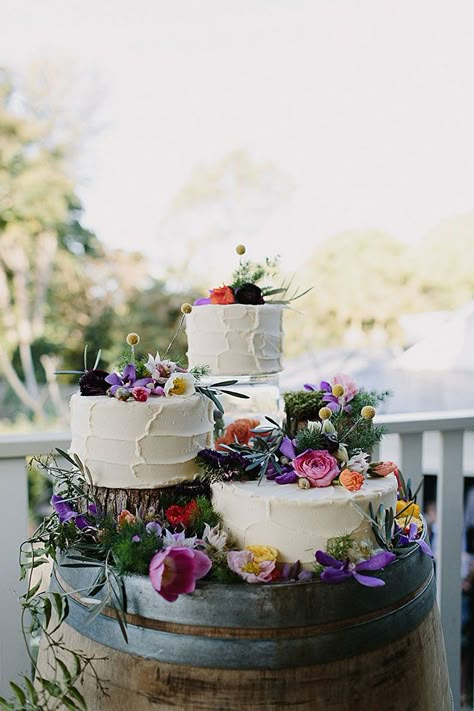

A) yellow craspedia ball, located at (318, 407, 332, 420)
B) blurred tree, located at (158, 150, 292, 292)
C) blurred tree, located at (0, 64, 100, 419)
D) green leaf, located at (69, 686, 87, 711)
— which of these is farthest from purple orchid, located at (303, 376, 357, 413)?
blurred tree, located at (158, 150, 292, 292)

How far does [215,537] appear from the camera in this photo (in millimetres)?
745

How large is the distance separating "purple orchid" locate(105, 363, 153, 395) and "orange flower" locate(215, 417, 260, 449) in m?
0.20

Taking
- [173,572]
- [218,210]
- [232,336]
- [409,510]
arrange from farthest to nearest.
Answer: [218,210]
[232,336]
[409,510]
[173,572]

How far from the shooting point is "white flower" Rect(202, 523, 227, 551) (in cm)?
74

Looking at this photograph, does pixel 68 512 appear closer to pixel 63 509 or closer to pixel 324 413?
pixel 63 509

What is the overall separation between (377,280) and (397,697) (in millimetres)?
6982

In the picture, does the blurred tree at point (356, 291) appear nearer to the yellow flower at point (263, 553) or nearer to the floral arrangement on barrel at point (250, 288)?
the floral arrangement on barrel at point (250, 288)

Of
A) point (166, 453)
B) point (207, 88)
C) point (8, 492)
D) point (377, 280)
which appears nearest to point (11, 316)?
point (207, 88)

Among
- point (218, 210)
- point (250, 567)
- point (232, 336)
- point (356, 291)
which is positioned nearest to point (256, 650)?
point (250, 567)

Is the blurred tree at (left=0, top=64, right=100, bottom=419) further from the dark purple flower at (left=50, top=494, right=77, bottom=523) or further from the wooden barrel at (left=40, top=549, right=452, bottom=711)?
the wooden barrel at (left=40, top=549, right=452, bottom=711)

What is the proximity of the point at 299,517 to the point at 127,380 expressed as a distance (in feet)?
0.88

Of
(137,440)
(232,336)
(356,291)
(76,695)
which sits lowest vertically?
(76,695)

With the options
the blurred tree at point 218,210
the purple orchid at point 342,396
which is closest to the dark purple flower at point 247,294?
the purple orchid at point 342,396

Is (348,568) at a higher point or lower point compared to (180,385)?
lower
